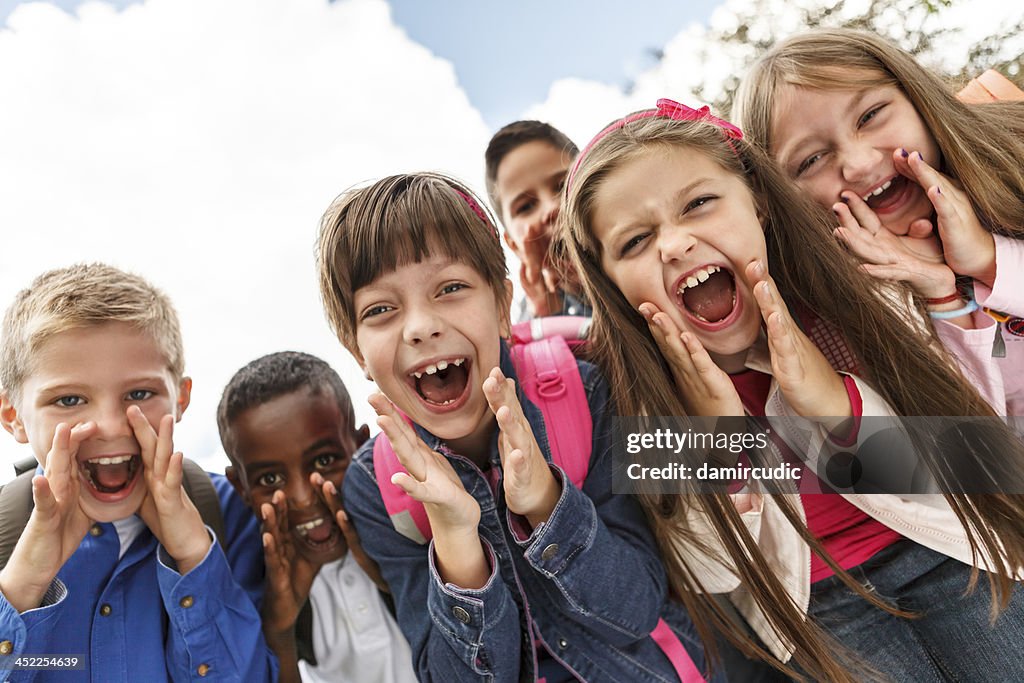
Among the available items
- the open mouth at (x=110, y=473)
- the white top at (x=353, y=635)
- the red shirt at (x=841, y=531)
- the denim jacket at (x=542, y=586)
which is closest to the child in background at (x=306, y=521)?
the white top at (x=353, y=635)

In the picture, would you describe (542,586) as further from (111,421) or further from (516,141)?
(516,141)

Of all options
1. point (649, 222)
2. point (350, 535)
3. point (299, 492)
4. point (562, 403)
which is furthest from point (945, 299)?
point (299, 492)

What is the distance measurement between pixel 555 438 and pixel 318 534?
0.63m

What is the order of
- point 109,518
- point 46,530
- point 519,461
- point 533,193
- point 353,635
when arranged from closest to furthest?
point 519,461
point 46,530
point 109,518
point 353,635
point 533,193

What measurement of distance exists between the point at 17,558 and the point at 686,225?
151 cm

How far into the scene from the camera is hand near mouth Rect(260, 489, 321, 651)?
5.10 feet

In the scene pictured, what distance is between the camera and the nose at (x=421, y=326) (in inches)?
52.4

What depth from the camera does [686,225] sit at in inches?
58.3

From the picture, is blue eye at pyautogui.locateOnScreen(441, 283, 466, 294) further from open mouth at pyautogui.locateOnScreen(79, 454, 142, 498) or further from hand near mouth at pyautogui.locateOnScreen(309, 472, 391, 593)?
open mouth at pyautogui.locateOnScreen(79, 454, 142, 498)

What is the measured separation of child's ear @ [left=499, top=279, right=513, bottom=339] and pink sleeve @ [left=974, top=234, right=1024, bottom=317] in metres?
1.03

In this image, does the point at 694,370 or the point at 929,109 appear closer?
the point at 694,370

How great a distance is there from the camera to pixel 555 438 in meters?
1.46

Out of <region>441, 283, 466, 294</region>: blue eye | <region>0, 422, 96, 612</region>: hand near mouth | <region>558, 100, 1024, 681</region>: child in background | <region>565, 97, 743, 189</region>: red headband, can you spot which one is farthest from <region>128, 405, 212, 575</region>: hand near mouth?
<region>565, 97, 743, 189</region>: red headband

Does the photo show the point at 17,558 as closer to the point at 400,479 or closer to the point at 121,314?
the point at 121,314
